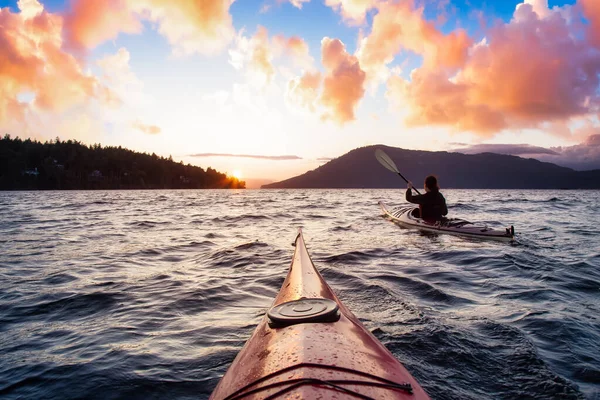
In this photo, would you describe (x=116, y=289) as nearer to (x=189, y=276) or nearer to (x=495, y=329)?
(x=189, y=276)

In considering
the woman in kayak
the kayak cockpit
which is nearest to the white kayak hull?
the woman in kayak

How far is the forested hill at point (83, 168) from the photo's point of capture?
328 feet

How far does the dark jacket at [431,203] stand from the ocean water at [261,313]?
219cm

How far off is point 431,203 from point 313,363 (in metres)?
10.5

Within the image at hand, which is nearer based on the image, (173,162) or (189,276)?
(189,276)

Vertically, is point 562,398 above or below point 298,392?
below

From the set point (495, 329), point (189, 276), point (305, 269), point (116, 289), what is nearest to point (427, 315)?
point (495, 329)

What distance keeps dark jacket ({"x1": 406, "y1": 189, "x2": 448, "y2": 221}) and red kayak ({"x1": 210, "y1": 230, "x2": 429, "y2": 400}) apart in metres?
9.30

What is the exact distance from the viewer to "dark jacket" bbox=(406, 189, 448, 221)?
1120cm

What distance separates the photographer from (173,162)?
5659 inches

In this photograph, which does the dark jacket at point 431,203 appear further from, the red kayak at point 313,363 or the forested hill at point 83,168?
the forested hill at point 83,168

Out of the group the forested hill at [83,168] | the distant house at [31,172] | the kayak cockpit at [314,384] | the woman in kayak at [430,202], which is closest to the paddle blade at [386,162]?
the woman in kayak at [430,202]

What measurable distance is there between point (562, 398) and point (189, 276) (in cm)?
562

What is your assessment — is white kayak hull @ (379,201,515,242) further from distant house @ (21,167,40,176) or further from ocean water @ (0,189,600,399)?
distant house @ (21,167,40,176)
